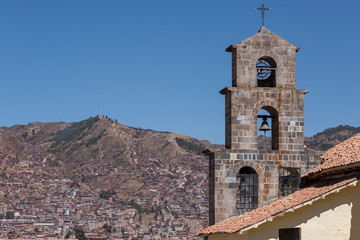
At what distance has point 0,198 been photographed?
154125 millimetres

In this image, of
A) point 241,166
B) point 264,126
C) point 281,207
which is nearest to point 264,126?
point 264,126

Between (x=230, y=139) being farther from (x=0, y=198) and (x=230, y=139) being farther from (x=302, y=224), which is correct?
(x=0, y=198)

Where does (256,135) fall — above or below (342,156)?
above

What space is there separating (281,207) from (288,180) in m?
3.79

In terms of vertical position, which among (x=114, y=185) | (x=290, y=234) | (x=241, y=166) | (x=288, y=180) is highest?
(x=114, y=185)

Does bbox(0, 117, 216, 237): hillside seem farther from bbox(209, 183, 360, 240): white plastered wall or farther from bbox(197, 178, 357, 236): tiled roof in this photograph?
bbox(209, 183, 360, 240): white plastered wall

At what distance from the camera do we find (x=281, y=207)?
16.6 meters

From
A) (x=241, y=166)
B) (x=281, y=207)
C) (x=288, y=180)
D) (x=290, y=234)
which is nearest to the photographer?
(x=281, y=207)

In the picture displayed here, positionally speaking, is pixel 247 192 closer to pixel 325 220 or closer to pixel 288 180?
pixel 288 180

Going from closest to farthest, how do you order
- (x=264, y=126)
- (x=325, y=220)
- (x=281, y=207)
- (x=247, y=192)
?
1. (x=325, y=220)
2. (x=281, y=207)
3. (x=247, y=192)
4. (x=264, y=126)

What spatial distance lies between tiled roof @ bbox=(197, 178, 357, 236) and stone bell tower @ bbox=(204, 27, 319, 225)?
160 centimetres

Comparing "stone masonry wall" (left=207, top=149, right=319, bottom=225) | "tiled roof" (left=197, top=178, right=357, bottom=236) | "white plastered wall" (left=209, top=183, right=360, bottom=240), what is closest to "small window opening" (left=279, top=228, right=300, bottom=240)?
"white plastered wall" (left=209, top=183, right=360, bottom=240)

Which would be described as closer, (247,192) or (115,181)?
(247,192)

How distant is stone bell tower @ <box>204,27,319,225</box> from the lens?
1998 centimetres
